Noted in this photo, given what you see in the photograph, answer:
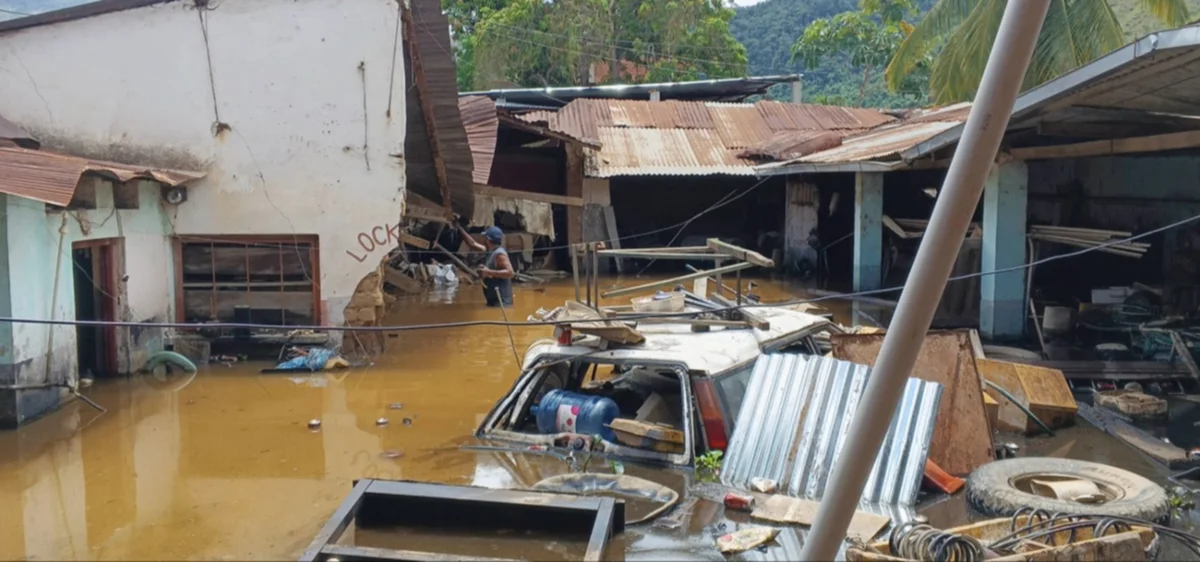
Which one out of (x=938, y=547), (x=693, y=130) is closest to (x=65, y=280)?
(x=938, y=547)

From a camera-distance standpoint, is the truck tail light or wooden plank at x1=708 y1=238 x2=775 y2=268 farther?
wooden plank at x1=708 y1=238 x2=775 y2=268

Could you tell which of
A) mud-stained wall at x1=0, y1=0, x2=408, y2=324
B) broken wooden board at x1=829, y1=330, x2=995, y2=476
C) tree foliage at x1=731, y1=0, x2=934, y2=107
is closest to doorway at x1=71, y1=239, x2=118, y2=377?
mud-stained wall at x1=0, y1=0, x2=408, y2=324

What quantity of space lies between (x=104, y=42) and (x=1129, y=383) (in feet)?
41.1

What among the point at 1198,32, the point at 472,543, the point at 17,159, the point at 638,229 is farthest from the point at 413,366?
the point at 638,229

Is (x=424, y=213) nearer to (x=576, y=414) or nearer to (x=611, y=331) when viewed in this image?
(x=576, y=414)

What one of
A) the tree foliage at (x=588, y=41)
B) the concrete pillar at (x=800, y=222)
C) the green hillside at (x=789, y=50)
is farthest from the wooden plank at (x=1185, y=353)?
the green hillside at (x=789, y=50)

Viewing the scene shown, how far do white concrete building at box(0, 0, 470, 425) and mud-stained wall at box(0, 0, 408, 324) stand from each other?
0.02 m

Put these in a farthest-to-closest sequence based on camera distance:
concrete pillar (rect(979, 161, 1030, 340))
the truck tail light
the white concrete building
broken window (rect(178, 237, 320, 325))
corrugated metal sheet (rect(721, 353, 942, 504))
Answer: broken window (rect(178, 237, 320, 325)), the white concrete building, concrete pillar (rect(979, 161, 1030, 340)), the truck tail light, corrugated metal sheet (rect(721, 353, 942, 504))

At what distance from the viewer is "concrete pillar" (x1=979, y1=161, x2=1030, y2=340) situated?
11.5m

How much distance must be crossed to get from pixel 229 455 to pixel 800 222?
15060 millimetres

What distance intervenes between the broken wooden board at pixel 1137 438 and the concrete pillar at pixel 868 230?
7.76 metres

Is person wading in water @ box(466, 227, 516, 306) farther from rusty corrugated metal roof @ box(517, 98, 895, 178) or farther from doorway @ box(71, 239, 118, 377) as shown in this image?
rusty corrugated metal roof @ box(517, 98, 895, 178)

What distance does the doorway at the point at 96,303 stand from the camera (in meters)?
11.0

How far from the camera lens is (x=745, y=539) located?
539cm
